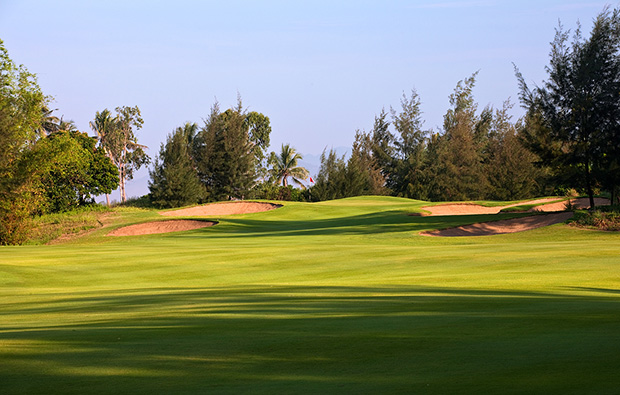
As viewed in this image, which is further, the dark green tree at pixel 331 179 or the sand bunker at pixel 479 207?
the dark green tree at pixel 331 179

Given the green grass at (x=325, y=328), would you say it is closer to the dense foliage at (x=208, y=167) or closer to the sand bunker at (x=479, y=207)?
the sand bunker at (x=479, y=207)

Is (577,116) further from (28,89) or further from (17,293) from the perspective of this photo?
(28,89)

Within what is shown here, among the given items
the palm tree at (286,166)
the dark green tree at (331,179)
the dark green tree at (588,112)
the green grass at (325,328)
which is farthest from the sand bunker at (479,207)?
the palm tree at (286,166)

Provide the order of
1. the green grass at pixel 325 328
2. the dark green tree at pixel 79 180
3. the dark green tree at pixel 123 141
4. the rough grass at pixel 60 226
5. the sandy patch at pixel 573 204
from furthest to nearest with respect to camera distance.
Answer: the dark green tree at pixel 123 141 < the dark green tree at pixel 79 180 < the sandy patch at pixel 573 204 < the rough grass at pixel 60 226 < the green grass at pixel 325 328

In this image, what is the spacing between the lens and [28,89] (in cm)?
3812

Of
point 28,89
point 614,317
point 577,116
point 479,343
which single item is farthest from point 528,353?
point 28,89

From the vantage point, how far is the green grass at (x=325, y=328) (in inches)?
192

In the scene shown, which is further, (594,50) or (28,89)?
(28,89)

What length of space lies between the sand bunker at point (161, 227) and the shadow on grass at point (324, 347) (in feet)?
97.4

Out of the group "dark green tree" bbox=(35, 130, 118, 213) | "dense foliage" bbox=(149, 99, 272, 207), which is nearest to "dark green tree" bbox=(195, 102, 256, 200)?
"dense foliage" bbox=(149, 99, 272, 207)

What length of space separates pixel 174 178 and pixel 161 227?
16202 mm

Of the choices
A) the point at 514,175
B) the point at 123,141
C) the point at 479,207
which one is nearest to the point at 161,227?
the point at 479,207

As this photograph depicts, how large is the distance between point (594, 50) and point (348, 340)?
98.5 feet

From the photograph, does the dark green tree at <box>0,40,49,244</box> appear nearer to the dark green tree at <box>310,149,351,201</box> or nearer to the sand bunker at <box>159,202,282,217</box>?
the sand bunker at <box>159,202,282,217</box>
